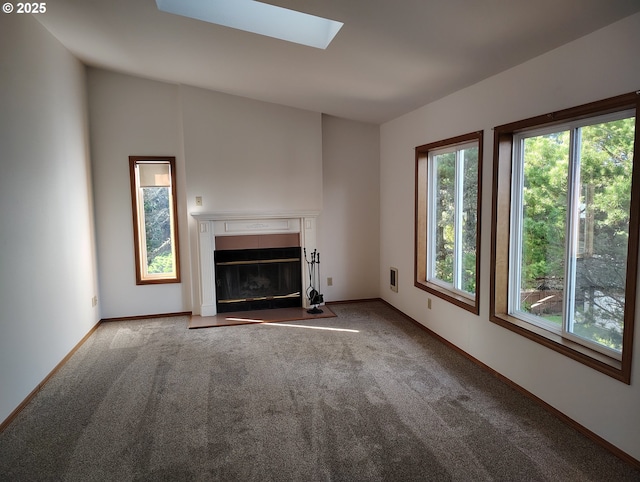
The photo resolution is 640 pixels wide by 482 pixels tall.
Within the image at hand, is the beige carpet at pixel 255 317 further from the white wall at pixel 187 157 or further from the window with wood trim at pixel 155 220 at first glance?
the window with wood trim at pixel 155 220

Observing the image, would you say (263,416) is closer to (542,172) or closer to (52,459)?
(52,459)

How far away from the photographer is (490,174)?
339 centimetres

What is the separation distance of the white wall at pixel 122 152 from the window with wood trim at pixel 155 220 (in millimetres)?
77

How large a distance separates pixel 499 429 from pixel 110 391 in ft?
9.22

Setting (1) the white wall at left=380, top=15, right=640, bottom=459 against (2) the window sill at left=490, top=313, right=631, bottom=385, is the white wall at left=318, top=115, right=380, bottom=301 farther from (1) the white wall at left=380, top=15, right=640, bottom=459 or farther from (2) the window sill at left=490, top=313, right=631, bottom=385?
(2) the window sill at left=490, top=313, right=631, bottom=385

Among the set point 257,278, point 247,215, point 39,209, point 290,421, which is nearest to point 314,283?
point 257,278

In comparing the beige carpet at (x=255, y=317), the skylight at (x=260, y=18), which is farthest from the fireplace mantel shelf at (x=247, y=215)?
the skylight at (x=260, y=18)

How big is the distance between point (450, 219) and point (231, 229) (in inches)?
101

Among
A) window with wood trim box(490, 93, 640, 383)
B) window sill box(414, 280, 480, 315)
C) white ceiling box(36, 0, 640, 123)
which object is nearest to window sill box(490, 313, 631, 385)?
window with wood trim box(490, 93, 640, 383)

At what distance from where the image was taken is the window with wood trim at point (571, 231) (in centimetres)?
239

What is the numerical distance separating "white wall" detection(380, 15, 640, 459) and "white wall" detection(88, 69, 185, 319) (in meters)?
A: 2.81

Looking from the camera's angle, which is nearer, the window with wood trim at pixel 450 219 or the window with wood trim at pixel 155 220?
the window with wood trim at pixel 450 219

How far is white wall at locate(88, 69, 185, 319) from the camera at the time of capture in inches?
195

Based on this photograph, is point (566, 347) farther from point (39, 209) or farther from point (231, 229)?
point (39, 209)
